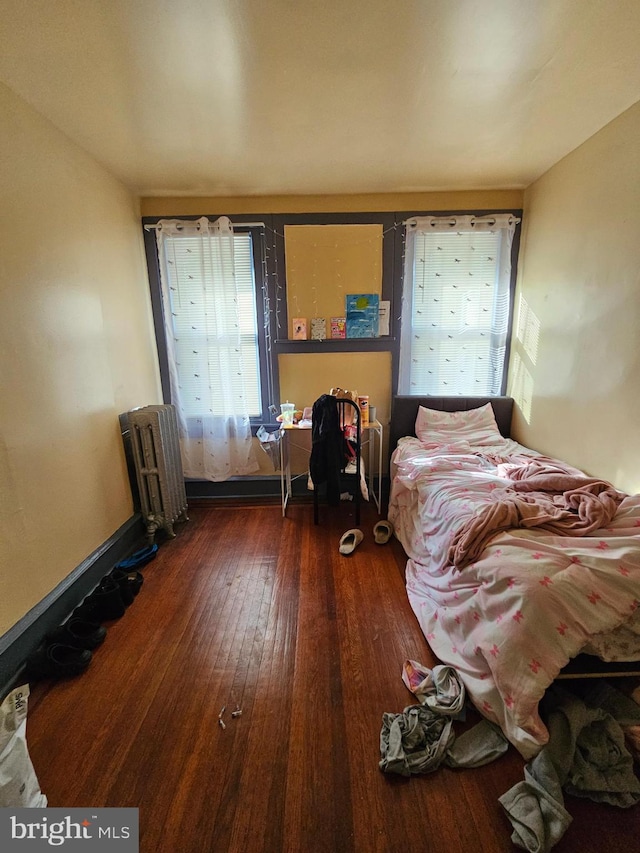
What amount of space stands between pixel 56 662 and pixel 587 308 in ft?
11.2

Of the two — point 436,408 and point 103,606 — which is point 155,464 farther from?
point 436,408

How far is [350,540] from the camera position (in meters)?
2.57

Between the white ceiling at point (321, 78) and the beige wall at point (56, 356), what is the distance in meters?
0.28

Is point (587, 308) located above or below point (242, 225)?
below

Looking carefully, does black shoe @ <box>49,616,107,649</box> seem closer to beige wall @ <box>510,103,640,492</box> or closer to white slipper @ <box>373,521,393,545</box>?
white slipper @ <box>373,521,393,545</box>

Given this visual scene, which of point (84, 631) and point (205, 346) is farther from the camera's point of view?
point (205, 346)

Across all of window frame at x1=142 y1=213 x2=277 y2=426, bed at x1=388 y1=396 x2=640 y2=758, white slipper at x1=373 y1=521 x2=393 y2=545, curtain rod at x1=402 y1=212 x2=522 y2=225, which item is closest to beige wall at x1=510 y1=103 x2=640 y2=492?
curtain rod at x1=402 y1=212 x2=522 y2=225

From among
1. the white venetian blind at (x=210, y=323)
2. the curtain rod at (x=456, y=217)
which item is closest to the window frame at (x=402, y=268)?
the curtain rod at (x=456, y=217)

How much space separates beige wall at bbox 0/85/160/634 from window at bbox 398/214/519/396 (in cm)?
229

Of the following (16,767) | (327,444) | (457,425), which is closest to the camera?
(16,767)

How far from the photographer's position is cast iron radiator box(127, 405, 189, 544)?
2.48m

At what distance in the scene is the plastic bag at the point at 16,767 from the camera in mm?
1050

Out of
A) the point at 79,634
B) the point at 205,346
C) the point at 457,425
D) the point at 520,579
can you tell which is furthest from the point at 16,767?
the point at 457,425

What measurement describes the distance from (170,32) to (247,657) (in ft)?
8.64
